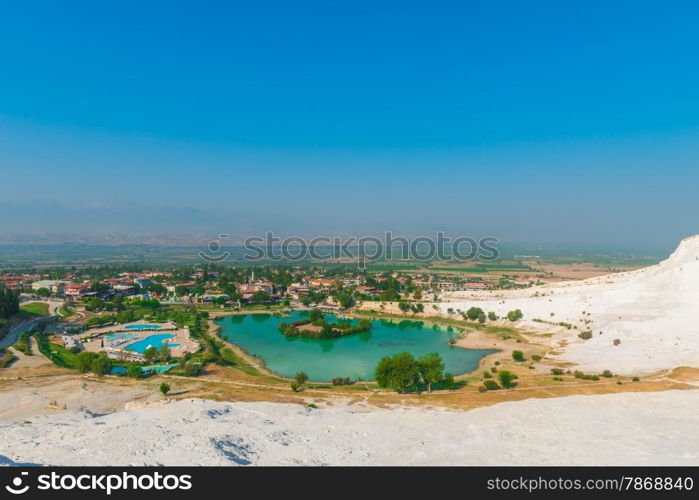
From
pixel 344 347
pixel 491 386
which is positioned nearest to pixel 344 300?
pixel 344 347

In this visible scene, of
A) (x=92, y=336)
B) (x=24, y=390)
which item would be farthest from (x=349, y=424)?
(x=92, y=336)

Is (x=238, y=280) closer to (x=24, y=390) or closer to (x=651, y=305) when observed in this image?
(x=24, y=390)

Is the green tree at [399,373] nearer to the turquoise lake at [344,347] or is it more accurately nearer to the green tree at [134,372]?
the turquoise lake at [344,347]

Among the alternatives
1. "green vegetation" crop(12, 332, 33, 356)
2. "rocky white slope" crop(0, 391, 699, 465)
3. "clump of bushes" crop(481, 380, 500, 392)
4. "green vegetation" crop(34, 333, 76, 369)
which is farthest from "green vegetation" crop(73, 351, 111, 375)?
"clump of bushes" crop(481, 380, 500, 392)
